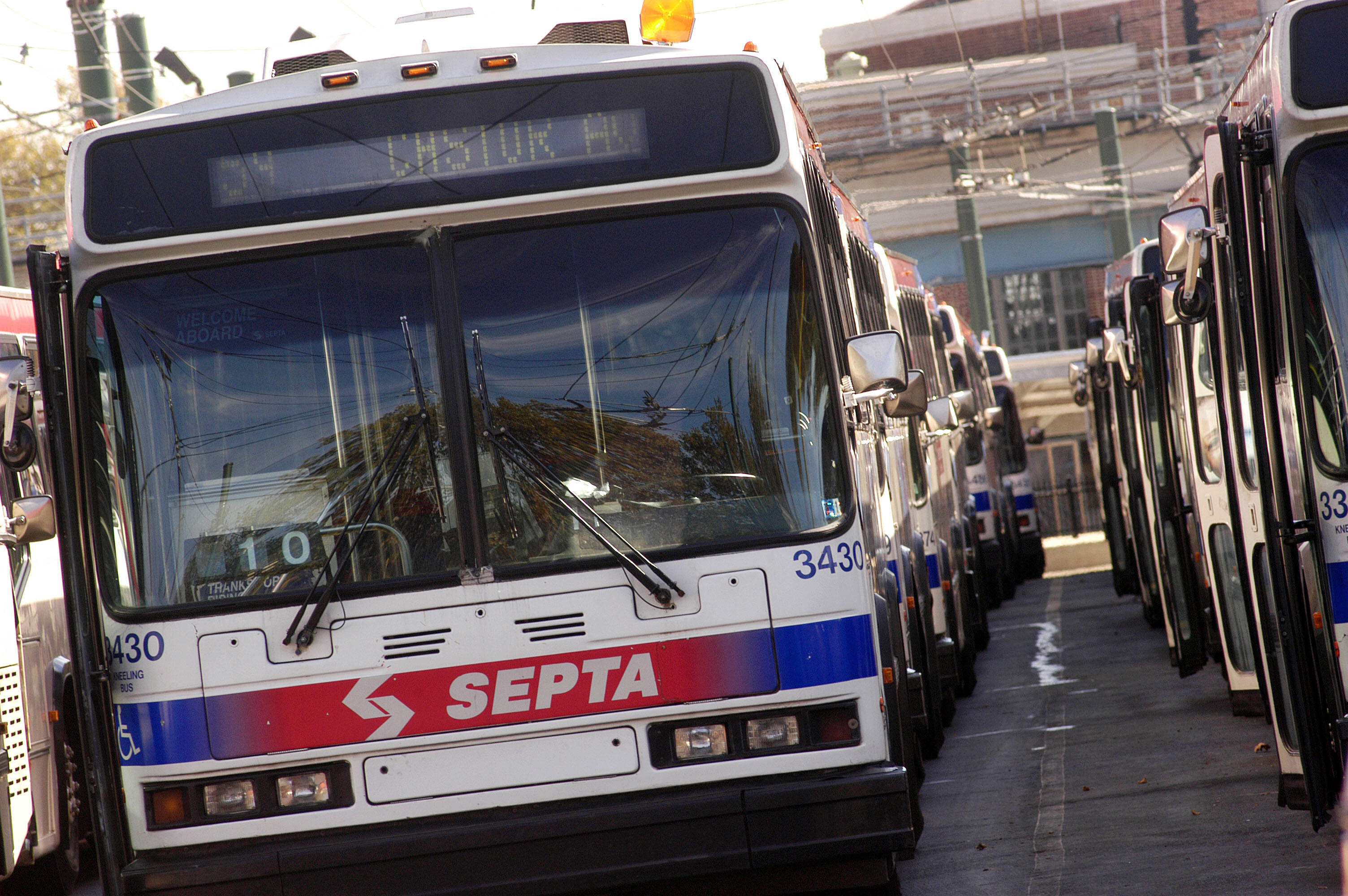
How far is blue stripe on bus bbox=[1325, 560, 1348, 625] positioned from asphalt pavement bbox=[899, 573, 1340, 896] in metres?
1.21

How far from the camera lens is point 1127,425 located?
15.9 meters

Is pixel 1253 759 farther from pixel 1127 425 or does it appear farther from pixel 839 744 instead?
pixel 1127 425

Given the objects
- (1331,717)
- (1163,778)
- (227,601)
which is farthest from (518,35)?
(1163,778)

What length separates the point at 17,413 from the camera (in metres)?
5.73

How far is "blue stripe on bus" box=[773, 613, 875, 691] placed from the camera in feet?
18.1

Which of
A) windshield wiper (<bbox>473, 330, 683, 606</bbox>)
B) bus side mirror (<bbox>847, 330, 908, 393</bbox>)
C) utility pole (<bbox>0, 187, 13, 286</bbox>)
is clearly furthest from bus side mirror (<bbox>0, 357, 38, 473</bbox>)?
utility pole (<bbox>0, 187, 13, 286</bbox>)

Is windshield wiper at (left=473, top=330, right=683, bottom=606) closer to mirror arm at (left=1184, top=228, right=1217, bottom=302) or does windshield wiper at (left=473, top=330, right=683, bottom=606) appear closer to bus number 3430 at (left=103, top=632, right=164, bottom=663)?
bus number 3430 at (left=103, top=632, right=164, bottom=663)

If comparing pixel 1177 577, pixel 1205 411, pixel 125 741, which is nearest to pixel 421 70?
pixel 125 741

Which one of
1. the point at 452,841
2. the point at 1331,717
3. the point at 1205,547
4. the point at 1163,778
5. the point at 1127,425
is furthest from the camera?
the point at 1127,425

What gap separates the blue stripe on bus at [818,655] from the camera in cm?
550

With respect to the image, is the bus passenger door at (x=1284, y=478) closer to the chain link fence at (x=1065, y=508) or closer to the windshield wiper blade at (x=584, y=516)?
the windshield wiper blade at (x=584, y=516)

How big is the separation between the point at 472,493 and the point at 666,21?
227 cm

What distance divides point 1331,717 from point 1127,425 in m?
10.1

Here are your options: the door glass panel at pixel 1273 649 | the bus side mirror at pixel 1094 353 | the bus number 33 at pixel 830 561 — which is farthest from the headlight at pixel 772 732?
the bus side mirror at pixel 1094 353
